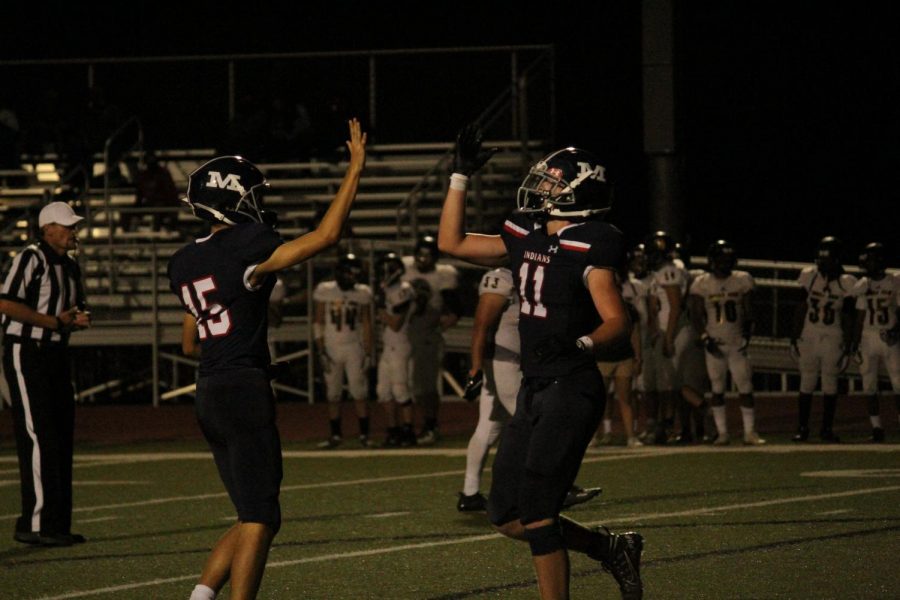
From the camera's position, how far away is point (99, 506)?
37.0 feet

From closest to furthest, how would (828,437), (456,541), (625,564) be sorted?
(625,564) < (456,541) < (828,437)

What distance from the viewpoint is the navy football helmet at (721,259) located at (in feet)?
50.1

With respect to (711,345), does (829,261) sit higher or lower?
higher

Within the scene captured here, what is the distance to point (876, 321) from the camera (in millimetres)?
15180

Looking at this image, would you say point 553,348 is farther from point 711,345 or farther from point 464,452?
point 711,345

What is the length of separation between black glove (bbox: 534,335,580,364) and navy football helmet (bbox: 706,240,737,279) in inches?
356

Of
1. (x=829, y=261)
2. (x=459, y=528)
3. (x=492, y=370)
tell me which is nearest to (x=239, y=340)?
(x=459, y=528)

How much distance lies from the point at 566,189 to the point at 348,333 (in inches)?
372

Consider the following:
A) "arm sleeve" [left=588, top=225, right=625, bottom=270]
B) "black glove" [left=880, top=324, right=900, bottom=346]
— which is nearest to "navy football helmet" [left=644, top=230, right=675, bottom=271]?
"black glove" [left=880, top=324, right=900, bottom=346]

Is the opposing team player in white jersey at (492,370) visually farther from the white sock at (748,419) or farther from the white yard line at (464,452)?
the white sock at (748,419)

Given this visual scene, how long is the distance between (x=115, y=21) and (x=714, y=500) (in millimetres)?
17837

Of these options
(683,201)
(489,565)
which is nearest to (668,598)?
(489,565)

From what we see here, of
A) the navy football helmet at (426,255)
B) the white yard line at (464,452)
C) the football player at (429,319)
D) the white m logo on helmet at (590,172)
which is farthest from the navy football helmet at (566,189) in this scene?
the navy football helmet at (426,255)

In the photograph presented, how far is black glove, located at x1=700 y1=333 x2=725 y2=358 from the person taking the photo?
15.2m
